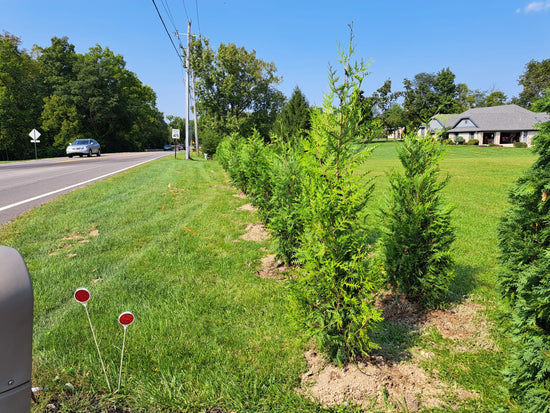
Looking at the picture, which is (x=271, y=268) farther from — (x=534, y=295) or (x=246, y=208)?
(x=246, y=208)

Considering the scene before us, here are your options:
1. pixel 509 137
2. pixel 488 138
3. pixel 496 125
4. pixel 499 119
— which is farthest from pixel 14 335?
pixel 499 119

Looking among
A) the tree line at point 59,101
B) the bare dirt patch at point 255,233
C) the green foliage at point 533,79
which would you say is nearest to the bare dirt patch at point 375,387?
the bare dirt patch at point 255,233

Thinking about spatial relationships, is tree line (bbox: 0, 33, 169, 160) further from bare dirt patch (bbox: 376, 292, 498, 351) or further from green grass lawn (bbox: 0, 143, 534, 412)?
bare dirt patch (bbox: 376, 292, 498, 351)

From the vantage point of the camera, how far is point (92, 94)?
52.5 meters

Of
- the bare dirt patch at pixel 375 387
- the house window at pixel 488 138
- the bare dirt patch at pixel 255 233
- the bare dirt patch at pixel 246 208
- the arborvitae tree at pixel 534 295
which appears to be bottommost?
the bare dirt patch at pixel 375 387

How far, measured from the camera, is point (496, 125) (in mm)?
56062

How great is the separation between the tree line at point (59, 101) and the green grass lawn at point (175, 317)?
43807mm

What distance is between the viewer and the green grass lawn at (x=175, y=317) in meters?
2.44

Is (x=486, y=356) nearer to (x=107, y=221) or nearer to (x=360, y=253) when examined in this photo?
(x=360, y=253)

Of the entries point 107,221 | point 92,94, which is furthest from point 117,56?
point 107,221

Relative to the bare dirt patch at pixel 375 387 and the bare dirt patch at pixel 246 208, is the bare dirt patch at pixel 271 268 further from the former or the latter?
the bare dirt patch at pixel 246 208

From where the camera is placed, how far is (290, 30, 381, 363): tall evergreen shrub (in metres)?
2.52

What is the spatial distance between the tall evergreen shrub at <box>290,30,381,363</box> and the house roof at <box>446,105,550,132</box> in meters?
63.0

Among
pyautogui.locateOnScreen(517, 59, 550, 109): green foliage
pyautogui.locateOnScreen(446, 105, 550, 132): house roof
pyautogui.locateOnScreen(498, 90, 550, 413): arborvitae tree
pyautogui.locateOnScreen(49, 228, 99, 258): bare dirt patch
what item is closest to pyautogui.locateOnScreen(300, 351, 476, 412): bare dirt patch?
pyautogui.locateOnScreen(498, 90, 550, 413): arborvitae tree
